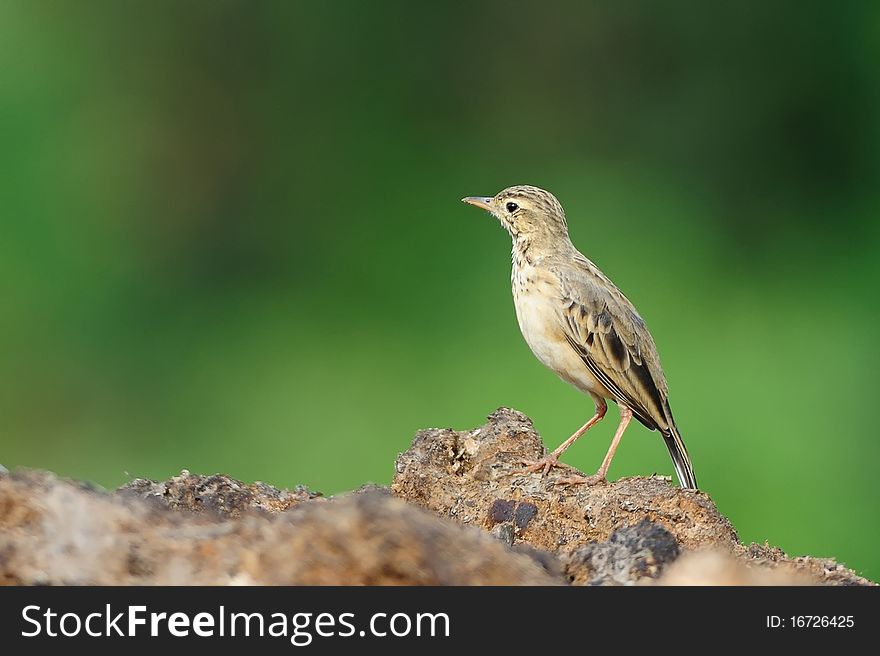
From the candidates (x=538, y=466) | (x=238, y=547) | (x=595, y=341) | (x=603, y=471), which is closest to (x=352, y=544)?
(x=238, y=547)

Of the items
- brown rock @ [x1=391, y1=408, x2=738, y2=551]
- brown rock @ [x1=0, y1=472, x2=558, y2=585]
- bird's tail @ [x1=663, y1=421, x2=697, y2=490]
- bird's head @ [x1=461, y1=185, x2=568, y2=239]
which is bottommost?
brown rock @ [x1=0, y1=472, x2=558, y2=585]

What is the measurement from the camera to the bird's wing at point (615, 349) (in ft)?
17.0

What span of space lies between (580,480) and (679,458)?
1.21 metres

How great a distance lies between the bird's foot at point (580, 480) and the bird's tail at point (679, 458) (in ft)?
3.30

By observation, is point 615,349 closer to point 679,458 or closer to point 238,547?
point 679,458

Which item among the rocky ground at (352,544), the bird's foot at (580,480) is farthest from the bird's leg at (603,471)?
the rocky ground at (352,544)

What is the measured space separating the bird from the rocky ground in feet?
5.00

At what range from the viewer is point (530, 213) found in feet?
18.7

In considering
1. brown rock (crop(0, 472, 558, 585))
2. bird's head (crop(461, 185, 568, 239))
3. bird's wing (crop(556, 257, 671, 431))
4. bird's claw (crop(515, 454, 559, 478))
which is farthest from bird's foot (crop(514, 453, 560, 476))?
bird's head (crop(461, 185, 568, 239))

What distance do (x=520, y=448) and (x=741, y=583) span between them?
190 centimetres

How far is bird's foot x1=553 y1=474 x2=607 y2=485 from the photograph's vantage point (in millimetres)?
3959

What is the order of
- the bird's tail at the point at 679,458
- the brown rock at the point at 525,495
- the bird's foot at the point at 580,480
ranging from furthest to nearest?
the bird's tail at the point at 679,458, the bird's foot at the point at 580,480, the brown rock at the point at 525,495

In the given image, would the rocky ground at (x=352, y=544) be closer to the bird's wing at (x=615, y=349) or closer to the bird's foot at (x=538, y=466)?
the bird's foot at (x=538, y=466)

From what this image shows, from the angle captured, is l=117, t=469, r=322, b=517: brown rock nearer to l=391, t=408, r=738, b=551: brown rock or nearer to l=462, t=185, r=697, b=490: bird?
l=391, t=408, r=738, b=551: brown rock
